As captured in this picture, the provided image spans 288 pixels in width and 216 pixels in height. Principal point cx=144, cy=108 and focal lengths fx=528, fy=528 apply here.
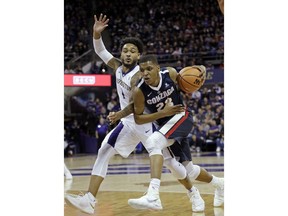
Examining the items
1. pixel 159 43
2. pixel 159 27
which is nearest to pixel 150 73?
pixel 159 43

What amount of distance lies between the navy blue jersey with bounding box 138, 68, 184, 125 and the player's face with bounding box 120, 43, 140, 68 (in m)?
0.34

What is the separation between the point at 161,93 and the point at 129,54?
516 millimetres

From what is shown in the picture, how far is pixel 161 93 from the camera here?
4473mm

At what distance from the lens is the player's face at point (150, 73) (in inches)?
173

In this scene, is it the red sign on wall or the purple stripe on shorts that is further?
the red sign on wall

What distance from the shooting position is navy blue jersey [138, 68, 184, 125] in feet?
14.6

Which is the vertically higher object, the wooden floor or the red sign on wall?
the red sign on wall

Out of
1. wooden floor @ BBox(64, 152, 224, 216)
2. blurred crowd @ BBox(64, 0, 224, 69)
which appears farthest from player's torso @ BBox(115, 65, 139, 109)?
blurred crowd @ BBox(64, 0, 224, 69)

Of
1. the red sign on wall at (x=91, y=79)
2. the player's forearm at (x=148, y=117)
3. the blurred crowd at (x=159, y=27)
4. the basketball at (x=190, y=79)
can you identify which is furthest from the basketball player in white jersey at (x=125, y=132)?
the blurred crowd at (x=159, y=27)

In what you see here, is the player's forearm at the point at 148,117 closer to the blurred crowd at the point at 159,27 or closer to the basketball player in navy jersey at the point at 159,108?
the basketball player in navy jersey at the point at 159,108

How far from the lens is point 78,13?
18.1m

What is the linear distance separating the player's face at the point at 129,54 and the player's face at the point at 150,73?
30 cm

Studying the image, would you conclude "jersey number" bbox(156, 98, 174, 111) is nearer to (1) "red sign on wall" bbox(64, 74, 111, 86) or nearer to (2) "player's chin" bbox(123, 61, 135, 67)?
(2) "player's chin" bbox(123, 61, 135, 67)
